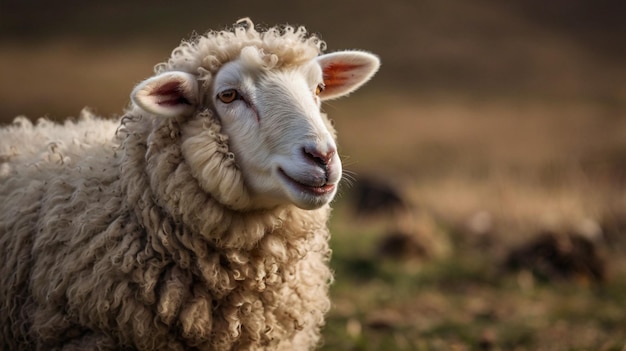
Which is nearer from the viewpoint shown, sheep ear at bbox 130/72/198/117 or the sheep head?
the sheep head

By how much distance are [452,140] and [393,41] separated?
10.1 meters

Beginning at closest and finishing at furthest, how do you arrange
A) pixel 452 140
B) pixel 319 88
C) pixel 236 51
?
pixel 236 51 < pixel 319 88 < pixel 452 140

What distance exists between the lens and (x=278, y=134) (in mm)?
3436

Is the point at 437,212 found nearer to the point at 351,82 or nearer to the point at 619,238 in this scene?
the point at 619,238

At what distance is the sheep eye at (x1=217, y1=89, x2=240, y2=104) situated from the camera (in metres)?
3.62

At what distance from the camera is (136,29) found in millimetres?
27734

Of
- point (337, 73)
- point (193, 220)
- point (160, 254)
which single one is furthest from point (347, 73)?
point (160, 254)

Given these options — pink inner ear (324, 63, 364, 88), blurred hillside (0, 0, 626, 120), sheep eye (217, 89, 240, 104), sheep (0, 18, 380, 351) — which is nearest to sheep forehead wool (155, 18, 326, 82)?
sheep (0, 18, 380, 351)

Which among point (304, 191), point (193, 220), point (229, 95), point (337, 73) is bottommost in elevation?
point (193, 220)

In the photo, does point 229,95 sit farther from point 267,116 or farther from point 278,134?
point 278,134

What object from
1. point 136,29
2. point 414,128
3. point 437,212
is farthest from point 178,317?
point 136,29

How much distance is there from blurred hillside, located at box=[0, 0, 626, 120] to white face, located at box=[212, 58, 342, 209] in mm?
17200

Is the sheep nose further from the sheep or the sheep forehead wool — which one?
the sheep forehead wool

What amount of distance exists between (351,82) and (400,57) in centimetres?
2478
